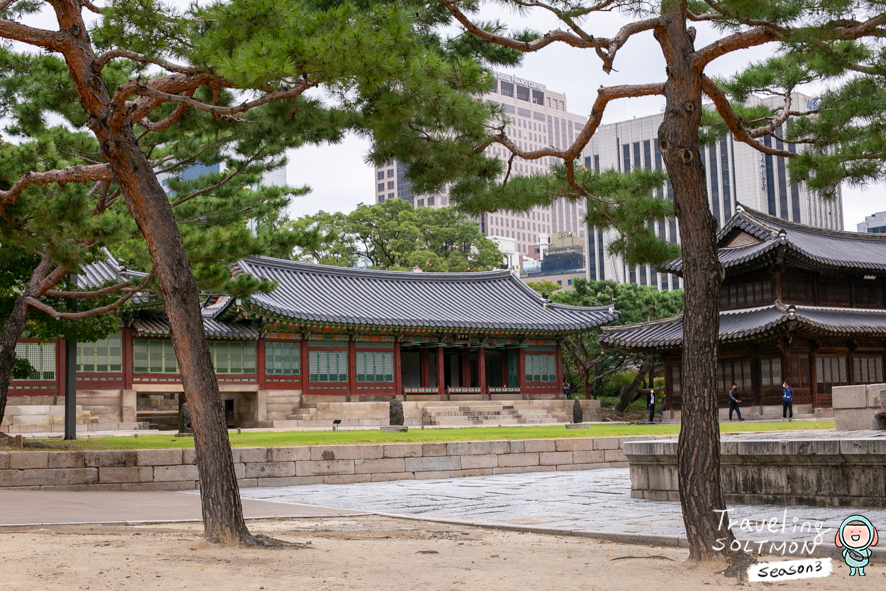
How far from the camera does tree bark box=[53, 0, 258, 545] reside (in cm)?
756

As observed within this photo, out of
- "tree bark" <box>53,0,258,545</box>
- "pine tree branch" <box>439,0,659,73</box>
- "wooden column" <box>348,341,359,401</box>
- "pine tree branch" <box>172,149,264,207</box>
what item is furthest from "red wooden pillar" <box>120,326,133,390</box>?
"pine tree branch" <box>439,0,659,73</box>

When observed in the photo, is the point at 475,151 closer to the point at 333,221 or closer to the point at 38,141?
the point at 38,141

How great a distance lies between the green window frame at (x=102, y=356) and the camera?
93.5 feet

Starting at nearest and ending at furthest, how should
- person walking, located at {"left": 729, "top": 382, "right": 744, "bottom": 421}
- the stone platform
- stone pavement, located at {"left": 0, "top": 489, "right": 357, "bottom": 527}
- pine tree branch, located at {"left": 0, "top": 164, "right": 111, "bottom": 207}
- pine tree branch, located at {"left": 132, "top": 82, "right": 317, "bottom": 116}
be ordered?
pine tree branch, located at {"left": 132, "top": 82, "right": 317, "bottom": 116} → the stone platform → pine tree branch, located at {"left": 0, "top": 164, "right": 111, "bottom": 207} → stone pavement, located at {"left": 0, "top": 489, "right": 357, "bottom": 527} → person walking, located at {"left": 729, "top": 382, "right": 744, "bottom": 421}

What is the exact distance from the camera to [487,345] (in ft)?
127

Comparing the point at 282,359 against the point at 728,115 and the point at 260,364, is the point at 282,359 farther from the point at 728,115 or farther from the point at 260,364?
the point at 728,115

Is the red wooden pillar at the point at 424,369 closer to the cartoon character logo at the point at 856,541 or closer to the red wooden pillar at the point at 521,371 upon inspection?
the red wooden pillar at the point at 521,371

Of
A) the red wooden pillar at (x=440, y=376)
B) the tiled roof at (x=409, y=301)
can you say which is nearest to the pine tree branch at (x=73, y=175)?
the tiled roof at (x=409, y=301)

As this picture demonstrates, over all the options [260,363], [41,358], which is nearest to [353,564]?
[41,358]

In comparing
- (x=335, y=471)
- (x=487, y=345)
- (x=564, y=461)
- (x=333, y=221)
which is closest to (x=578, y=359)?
(x=487, y=345)

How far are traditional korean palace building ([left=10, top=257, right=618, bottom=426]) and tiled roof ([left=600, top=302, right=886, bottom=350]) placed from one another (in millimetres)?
3585

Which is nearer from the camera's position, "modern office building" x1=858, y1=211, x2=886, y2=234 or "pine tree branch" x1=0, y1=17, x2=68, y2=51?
"pine tree branch" x1=0, y1=17, x2=68, y2=51

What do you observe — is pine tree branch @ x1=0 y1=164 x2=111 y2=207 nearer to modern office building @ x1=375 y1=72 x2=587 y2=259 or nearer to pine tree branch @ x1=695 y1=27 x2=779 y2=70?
pine tree branch @ x1=695 y1=27 x2=779 y2=70

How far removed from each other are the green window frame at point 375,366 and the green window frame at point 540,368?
7.22m
